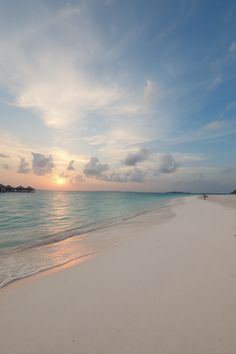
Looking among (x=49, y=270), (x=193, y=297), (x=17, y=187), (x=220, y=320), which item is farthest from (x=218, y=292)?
(x=17, y=187)

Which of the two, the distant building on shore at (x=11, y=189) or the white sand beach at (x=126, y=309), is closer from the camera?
the white sand beach at (x=126, y=309)

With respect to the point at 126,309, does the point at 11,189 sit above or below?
above

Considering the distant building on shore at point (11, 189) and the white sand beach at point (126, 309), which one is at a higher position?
the distant building on shore at point (11, 189)

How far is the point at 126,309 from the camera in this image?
9.75 ft

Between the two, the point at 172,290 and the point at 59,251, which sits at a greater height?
the point at 172,290

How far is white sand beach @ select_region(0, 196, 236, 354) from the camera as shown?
2.30 meters

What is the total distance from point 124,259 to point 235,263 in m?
3.05

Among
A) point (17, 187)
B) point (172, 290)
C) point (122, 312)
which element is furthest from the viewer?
point (17, 187)

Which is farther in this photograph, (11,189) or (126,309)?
(11,189)

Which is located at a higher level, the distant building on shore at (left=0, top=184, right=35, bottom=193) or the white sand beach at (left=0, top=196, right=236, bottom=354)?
the distant building on shore at (left=0, top=184, right=35, bottom=193)

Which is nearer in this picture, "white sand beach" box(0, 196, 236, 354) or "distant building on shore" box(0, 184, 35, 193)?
"white sand beach" box(0, 196, 236, 354)

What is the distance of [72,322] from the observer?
8.95ft

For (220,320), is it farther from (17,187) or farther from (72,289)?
(17,187)

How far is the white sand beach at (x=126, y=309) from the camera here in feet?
7.56
